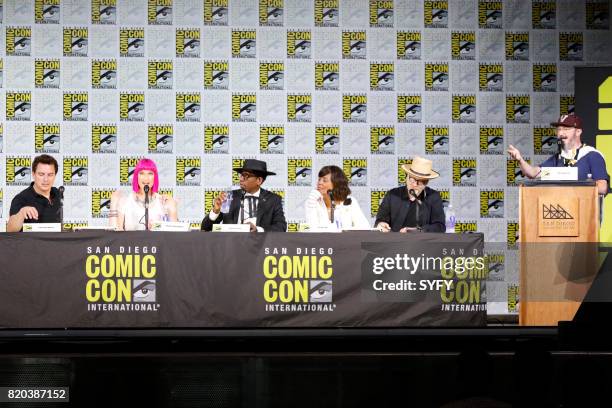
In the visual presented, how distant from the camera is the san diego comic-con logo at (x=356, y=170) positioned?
30.0 ft

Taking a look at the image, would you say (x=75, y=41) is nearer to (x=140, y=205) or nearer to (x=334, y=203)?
(x=140, y=205)

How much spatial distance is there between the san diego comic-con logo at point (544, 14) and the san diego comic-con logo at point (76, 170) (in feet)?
15.4

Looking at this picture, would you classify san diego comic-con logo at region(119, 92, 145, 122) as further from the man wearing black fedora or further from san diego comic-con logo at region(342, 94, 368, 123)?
the man wearing black fedora

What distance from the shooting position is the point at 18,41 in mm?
8977

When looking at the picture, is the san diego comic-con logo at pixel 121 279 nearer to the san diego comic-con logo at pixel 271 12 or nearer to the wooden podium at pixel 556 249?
the wooden podium at pixel 556 249

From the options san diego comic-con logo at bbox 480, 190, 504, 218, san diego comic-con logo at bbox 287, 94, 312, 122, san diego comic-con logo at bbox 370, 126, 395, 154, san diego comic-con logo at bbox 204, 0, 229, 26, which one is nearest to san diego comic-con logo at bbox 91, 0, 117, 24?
san diego comic-con logo at bbox 204, 0, 229, 26

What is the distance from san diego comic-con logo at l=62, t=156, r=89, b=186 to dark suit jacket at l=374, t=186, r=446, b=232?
330 centimetres

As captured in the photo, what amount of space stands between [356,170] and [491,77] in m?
1.67

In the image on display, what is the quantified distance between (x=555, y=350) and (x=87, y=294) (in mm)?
3135

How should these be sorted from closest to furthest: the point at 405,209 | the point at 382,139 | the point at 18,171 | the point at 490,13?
the point at 405,209
the point at 18,171
the point at 382,139
the point at 490,13

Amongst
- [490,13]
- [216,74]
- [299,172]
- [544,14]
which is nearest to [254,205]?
[299,172]

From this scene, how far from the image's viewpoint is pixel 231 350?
246cm

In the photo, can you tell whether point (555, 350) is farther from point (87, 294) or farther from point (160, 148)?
point (160, 148)

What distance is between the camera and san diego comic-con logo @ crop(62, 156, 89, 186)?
8.92m
